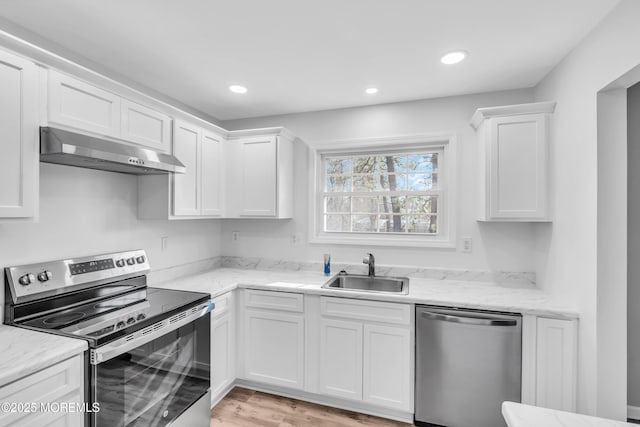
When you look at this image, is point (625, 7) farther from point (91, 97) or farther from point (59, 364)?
point (59, 364)

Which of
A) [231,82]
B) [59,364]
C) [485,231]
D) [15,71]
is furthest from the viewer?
[485,231]

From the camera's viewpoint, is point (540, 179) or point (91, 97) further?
point (540, 179)

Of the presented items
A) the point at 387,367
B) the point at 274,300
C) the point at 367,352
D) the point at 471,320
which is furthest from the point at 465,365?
the point at 274,300

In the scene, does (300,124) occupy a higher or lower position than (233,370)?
higher

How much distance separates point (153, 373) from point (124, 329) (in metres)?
0.36

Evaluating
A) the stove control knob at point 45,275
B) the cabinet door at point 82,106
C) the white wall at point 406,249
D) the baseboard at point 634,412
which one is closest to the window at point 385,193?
the white wall at point 406,249

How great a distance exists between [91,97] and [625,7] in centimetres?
273

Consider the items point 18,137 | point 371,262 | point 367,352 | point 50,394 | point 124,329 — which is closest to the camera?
point 50,394

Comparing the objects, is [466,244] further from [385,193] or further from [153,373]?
[153,373]

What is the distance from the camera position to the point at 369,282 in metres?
2.80

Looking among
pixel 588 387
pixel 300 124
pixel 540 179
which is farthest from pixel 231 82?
pixel 588 387

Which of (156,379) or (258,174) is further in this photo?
(258,174)

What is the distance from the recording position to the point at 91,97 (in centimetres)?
174

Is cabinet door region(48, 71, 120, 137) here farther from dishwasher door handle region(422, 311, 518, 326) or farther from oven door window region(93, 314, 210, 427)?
dishwasher door handle region(422, 311, 518, 326)
